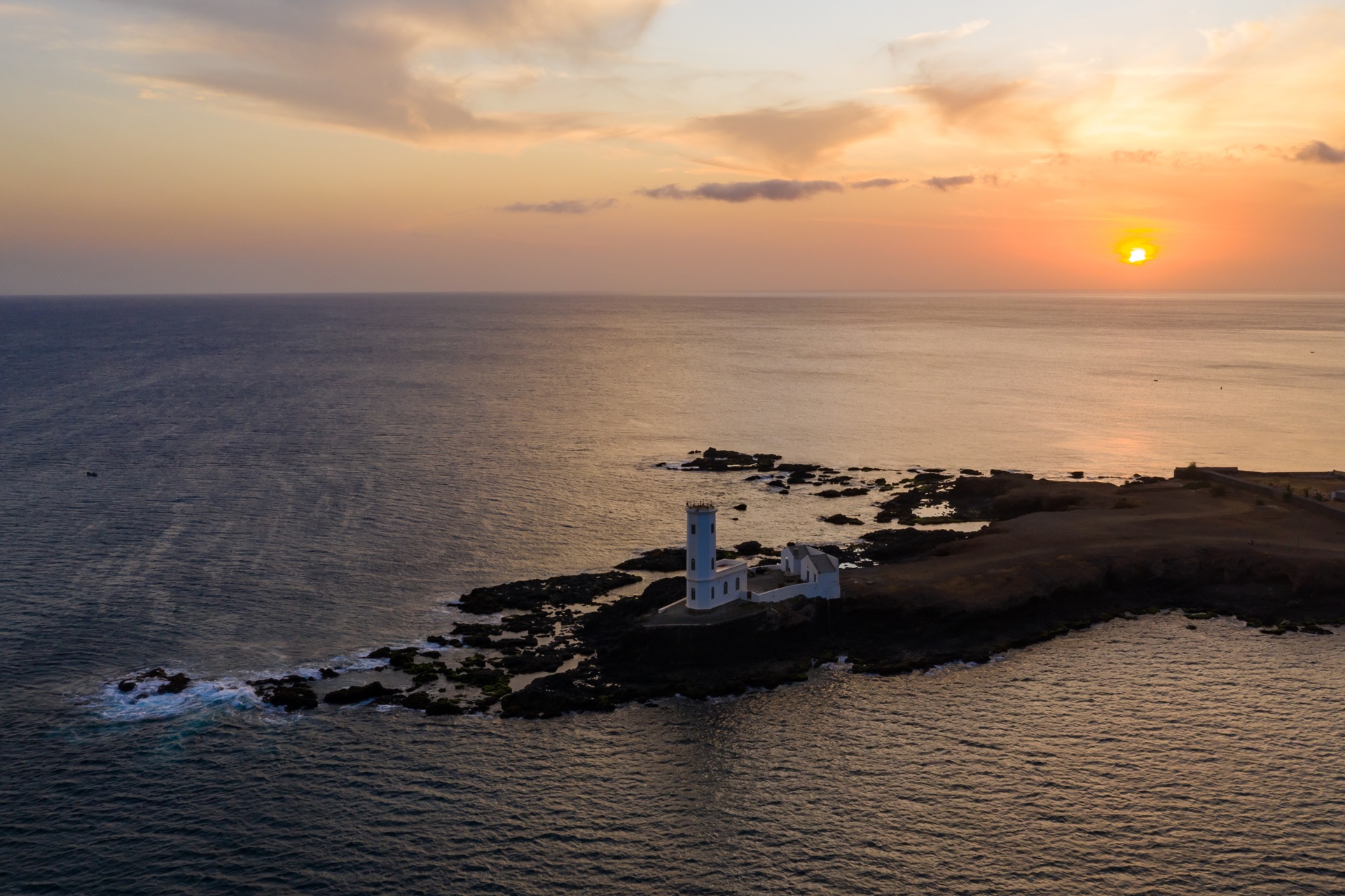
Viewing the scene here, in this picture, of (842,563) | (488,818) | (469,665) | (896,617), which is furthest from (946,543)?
(488,818)

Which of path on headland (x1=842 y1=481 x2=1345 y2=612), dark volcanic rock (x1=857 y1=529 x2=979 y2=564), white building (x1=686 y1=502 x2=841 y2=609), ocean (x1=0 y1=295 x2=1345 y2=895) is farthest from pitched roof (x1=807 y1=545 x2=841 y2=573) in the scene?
dark volcanic rock (x1=857 y1=529 x2=979 y2=564)

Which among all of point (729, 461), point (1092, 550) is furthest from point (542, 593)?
point (729, 461)

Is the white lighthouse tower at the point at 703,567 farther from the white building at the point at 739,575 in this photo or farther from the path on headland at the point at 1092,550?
the path on headland at the point at 1092,550

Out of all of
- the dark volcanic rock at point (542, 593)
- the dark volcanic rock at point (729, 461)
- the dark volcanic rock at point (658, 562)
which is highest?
the dark volcanic rock at point (729, 461)

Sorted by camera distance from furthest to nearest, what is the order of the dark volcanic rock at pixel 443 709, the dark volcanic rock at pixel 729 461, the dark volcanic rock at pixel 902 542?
the dark volcanic rock at pixel 729 461 < the dark volcanic rock at pixel 902 542 < the dark volcanic rock at pixel 443 709

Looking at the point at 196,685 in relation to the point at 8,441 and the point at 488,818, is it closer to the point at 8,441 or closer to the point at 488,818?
the point at 488,818

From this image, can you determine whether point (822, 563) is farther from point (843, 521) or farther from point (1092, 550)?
point (843, 521)

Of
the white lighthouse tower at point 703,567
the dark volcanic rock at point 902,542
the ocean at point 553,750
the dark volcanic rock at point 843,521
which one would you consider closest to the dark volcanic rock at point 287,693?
the ocean at point 553,750
